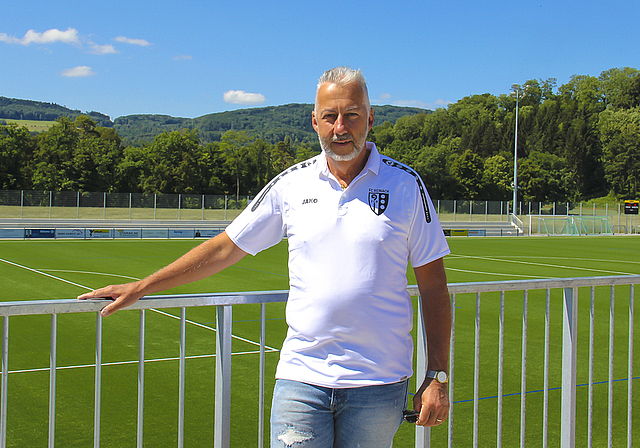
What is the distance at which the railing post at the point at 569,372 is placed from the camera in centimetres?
371

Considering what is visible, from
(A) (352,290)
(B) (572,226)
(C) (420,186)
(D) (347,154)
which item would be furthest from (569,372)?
(B) (572,226)

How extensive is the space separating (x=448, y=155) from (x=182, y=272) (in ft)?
333

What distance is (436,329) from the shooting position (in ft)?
8.41

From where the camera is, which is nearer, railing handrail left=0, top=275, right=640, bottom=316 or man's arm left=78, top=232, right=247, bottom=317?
railing handrail left=0, top=275, right=640, bottom=316

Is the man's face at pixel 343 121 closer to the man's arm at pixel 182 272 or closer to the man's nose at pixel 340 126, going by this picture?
the man's nose at pixel 340 126

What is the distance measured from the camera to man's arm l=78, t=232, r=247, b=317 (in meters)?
2.67

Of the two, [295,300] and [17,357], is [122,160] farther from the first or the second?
[295,300]

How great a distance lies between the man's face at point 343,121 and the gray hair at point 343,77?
0.7 inches

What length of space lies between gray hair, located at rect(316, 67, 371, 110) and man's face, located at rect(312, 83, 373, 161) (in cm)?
2

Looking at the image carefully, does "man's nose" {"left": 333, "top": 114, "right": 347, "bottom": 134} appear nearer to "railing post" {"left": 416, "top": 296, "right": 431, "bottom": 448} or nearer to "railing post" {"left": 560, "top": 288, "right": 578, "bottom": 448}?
"railing post" {"left": 416, "top": 296, "right": 431, "bottom": 448}

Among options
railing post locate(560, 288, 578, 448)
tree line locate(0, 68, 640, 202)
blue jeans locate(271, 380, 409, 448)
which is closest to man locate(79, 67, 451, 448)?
blue jeans locate(271, 380, 409, 448)

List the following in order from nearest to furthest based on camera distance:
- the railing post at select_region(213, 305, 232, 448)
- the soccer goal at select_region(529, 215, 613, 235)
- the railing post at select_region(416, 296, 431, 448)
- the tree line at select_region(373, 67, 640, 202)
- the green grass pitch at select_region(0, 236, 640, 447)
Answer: the railing post at select_region(213, 305, 232, 448), the railing post at select_region(416, 296, 431, 448), the green grass pitch at select_region(0, 236, 640, 447), the soccer goal at select_region(529, 215, 613, 235), the tree line at select_region(373, 67, 640, 202)

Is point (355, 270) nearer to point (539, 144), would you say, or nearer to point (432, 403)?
point (432, 403)

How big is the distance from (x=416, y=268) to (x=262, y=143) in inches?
3771
